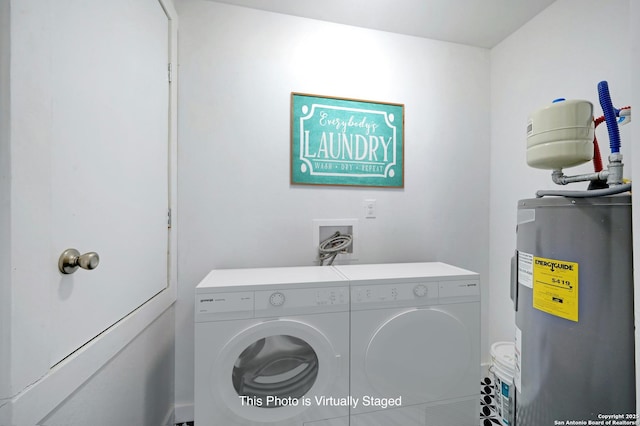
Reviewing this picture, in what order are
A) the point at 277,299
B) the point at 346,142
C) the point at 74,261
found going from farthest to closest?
the point at 346,142, the point at 277,299, the point at 74,261

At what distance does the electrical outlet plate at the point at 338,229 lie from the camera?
169 cm

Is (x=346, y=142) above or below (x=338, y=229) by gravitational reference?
above

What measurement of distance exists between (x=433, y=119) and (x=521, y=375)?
158 centimetres

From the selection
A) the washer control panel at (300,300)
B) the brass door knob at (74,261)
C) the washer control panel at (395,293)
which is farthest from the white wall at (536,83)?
the brass door knob at (74,261)

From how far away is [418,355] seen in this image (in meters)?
1.28

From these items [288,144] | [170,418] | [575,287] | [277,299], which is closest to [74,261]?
[277,299]

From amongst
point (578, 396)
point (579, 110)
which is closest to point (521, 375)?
point (578, 396)

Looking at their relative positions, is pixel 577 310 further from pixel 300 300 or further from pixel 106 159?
pixel 106 159

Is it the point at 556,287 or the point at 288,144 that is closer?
the point at 556,287

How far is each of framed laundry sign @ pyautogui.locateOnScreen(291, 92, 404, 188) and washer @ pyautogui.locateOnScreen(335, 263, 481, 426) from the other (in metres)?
0.70

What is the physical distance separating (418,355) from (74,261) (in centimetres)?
142

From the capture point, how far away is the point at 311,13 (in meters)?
1.63

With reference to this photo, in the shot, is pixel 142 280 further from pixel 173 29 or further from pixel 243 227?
pixel 173 29

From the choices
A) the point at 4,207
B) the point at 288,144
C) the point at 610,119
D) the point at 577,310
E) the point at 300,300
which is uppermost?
the point at 288,144
